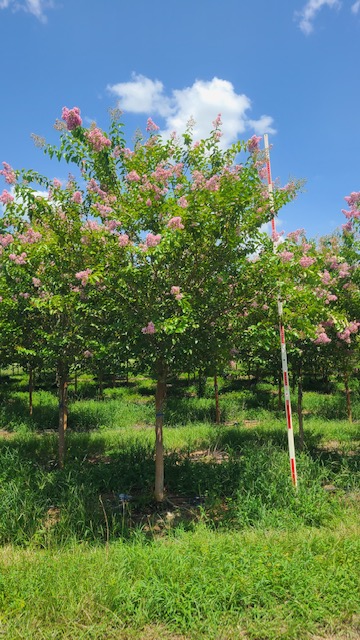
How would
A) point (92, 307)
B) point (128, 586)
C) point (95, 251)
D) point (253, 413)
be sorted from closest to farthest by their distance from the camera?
1. point (128, 586)
2. point (95, 251)
3. point (92, 307)
4. point (253, 413)

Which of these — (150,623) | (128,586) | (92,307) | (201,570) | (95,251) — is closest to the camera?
(150,623)

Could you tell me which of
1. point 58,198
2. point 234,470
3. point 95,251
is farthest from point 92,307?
point 234,470

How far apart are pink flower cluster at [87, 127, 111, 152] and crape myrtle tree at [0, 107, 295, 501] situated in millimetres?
17

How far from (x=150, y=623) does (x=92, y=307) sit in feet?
12.2

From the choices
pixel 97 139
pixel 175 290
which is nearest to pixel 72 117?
pixel 97 139

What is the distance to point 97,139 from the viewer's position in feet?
17.0

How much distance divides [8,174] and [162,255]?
265cm

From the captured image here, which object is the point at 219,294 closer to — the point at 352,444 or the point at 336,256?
the point at 336,256

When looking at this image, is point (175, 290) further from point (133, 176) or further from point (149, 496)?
point (149, 496)

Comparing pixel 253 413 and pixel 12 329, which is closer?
pixel 12 329

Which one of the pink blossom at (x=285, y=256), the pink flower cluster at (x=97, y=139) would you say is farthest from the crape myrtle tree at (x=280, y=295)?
the pink flower cluster at (x=97, y=139)

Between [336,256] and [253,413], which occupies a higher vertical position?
[336,256]

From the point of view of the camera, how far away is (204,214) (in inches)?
195

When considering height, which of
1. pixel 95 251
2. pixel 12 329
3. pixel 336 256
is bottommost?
pixel 12 329
